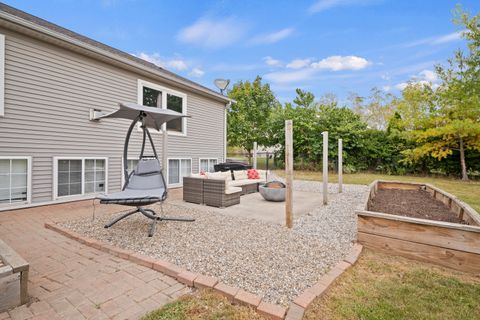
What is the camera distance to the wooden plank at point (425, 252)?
8.88 feet

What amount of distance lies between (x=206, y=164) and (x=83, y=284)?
819 cm

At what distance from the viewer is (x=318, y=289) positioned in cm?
225

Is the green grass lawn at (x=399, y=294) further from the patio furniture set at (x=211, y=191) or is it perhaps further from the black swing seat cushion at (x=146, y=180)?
the patio furniture set at (x=211, y=191)

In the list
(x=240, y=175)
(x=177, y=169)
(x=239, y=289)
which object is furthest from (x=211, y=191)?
(x=239, y=289)

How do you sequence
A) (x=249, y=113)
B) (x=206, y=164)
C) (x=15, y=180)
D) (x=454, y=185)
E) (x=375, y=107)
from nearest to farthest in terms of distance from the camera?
1. (x=15, y=180)
2. (x=454, y=185)
3. (x=206, y=164)
4. (x=249, y=113)
5. (x=375, y=107)

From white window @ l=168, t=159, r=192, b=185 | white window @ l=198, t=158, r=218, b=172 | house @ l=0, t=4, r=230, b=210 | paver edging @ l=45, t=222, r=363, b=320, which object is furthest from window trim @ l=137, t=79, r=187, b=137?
paver edging @ l=45, t=222, r=363, b=320

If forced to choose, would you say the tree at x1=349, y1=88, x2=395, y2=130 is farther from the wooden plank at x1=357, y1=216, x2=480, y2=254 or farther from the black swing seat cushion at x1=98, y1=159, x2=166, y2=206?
the black swing seat cushion at x1=98, y1=159, x2=166, y2=206

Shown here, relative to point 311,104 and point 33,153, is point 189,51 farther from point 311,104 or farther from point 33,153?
point 33,153

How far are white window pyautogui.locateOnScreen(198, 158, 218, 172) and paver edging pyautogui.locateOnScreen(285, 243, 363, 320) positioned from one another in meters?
7.71

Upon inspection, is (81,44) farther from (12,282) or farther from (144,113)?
(12,282)

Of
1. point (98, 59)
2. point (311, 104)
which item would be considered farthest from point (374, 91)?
point (98, 59)

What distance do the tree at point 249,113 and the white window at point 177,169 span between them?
10919 mm

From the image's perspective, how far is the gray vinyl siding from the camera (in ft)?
17.1

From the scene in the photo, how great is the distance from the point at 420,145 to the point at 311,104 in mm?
7005
